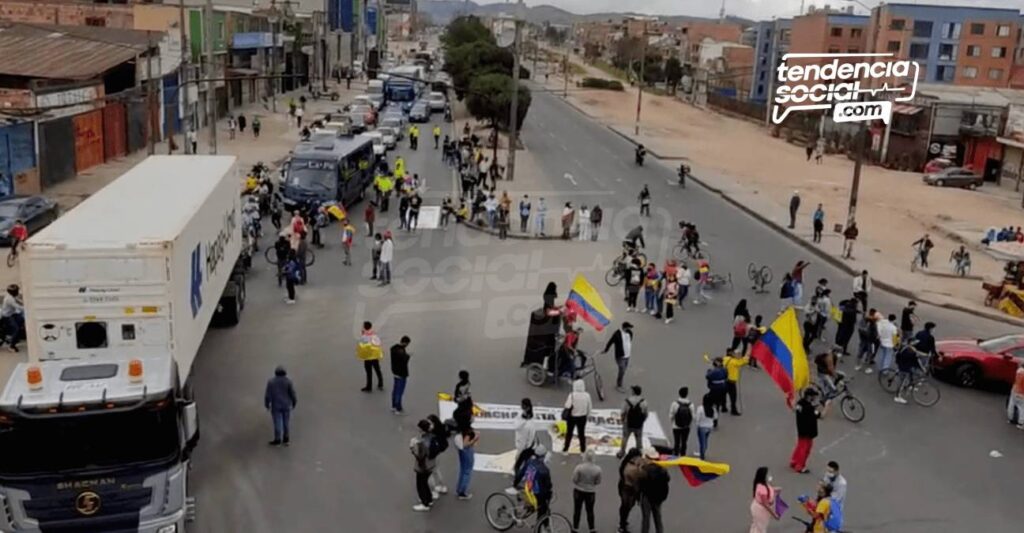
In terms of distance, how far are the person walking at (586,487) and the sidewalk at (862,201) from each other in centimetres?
1804

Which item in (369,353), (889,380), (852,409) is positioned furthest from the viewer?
(889,380)

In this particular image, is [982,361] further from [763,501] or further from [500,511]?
[500,511]

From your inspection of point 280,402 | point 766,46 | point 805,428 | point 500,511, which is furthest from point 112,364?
point 766,46

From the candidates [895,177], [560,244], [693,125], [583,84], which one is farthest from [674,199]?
[583,84]

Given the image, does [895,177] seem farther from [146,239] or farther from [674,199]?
[146,239]

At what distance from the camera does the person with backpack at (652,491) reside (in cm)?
1185

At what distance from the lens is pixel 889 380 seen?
19.1m

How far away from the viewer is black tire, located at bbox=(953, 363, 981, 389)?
64.2 ft

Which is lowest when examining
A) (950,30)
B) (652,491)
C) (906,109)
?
(652,491)

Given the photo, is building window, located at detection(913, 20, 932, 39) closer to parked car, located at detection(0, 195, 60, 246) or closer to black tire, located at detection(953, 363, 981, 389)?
black tire, located at detection(953, 363, 981, 389)

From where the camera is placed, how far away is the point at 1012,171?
195 ft

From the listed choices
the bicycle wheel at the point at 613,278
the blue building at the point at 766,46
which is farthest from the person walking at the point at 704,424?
the blue building at the point at 766,46

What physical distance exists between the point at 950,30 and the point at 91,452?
110403 millimetres

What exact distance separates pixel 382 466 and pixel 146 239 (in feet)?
15.2
